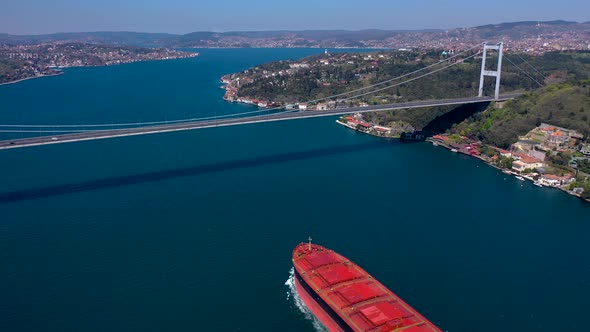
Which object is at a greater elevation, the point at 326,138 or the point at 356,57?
the point at 356,57

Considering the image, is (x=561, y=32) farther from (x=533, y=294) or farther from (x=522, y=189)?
(x=533, y=294)

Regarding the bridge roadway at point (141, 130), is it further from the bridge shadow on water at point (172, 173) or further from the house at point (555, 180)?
the house at point (555, 180)

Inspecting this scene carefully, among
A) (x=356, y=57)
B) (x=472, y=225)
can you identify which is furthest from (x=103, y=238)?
(x=356, y=57)

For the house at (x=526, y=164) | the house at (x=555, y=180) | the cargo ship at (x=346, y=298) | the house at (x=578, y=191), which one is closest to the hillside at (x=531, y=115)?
the house at (x=526, y=164)

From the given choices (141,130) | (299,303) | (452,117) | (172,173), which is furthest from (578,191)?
(141,130)

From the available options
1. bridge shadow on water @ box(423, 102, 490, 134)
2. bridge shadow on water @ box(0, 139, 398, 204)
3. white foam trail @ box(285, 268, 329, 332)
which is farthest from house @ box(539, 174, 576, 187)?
white foam trail @ box(285, 268, 329, 332)

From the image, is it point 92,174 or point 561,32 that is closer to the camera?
point 92,174
